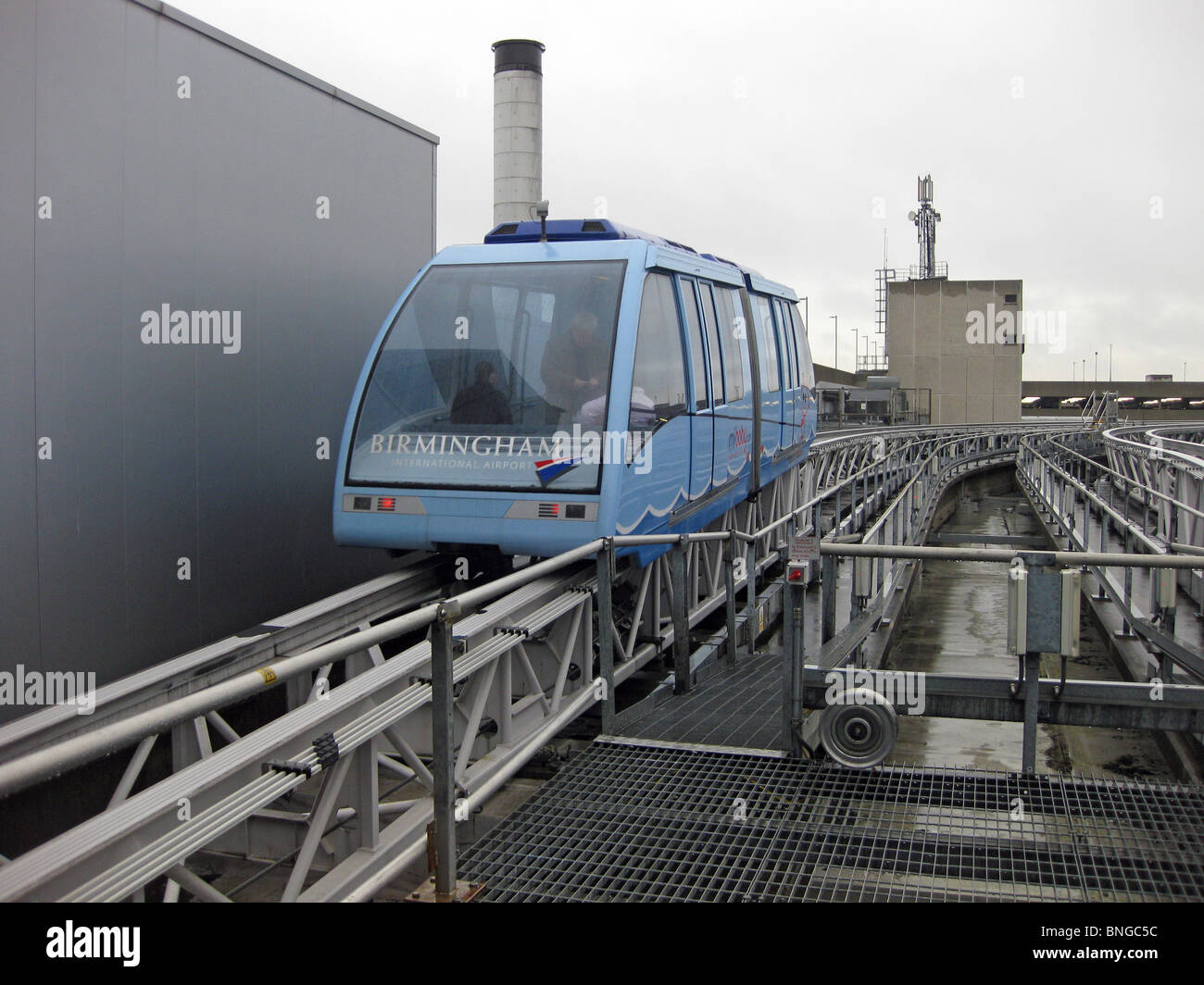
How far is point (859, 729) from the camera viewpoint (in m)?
5.14

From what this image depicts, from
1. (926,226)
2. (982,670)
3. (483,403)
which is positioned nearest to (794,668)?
(483,403)

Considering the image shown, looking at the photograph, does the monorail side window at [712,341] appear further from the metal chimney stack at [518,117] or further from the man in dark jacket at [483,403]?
the metal chimney stack at [518,117]

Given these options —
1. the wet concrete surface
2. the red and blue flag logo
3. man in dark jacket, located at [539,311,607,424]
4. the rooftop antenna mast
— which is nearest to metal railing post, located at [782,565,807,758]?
the wet concrete surface

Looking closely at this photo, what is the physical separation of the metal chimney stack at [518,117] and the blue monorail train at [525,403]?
1822 cm

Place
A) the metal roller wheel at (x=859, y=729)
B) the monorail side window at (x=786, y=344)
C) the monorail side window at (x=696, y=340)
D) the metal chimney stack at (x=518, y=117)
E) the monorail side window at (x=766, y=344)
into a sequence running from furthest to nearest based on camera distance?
the metal chimney stack at (x=518, y=117) → the monorail side window at (x=786, y=344) → the monorail side window at (x=766, y=344) → the monorail side window at (x=696, y=340) → the metal roller wheel at (x=859, y=729)

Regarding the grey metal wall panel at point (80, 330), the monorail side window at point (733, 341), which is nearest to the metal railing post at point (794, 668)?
the grey metal wall panel at point (80, 330)

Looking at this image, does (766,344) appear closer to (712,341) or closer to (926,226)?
(712,341)

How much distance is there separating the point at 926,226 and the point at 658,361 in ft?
214

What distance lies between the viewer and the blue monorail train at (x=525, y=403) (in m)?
7.06

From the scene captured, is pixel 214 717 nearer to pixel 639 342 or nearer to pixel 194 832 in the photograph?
pixel 194 832

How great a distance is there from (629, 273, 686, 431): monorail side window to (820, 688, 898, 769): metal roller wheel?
2.63 metres

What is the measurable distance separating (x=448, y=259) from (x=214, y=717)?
144 inches
